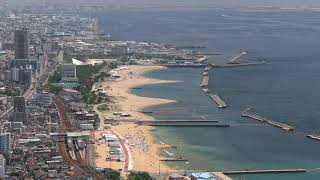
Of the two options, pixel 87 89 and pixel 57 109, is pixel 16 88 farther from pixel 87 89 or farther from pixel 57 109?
pixel 57 109

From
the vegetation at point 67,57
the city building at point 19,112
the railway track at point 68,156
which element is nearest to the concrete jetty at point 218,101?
the railway track at point 68,156

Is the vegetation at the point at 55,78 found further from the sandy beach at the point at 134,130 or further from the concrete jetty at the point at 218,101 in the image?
the concrete jetty at the point at 218,101

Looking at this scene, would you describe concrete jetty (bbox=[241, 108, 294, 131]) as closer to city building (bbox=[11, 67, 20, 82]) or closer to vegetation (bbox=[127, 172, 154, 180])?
vegetation (bbox=[127, 172, 154, 180])

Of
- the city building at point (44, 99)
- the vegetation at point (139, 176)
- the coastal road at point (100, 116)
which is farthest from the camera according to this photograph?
the city building at point (44, 99)

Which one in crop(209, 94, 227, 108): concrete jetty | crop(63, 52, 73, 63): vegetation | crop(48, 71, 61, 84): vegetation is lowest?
crop(209, 94, 227, 108): concrete jetty

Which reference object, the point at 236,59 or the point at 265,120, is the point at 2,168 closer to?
the point at 265,120

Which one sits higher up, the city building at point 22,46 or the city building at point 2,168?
the city building at point 22,46

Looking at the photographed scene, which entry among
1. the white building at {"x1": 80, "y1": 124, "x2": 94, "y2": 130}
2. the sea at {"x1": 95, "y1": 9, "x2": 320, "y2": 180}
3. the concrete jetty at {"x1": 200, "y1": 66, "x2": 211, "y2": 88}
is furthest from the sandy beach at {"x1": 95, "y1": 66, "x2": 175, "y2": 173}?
the concrete jetty at {"x1": 200, "y1": 66, "x2": 211, "y2": 88}

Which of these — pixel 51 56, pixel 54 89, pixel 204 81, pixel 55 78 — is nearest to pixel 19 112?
pixel 54 89
